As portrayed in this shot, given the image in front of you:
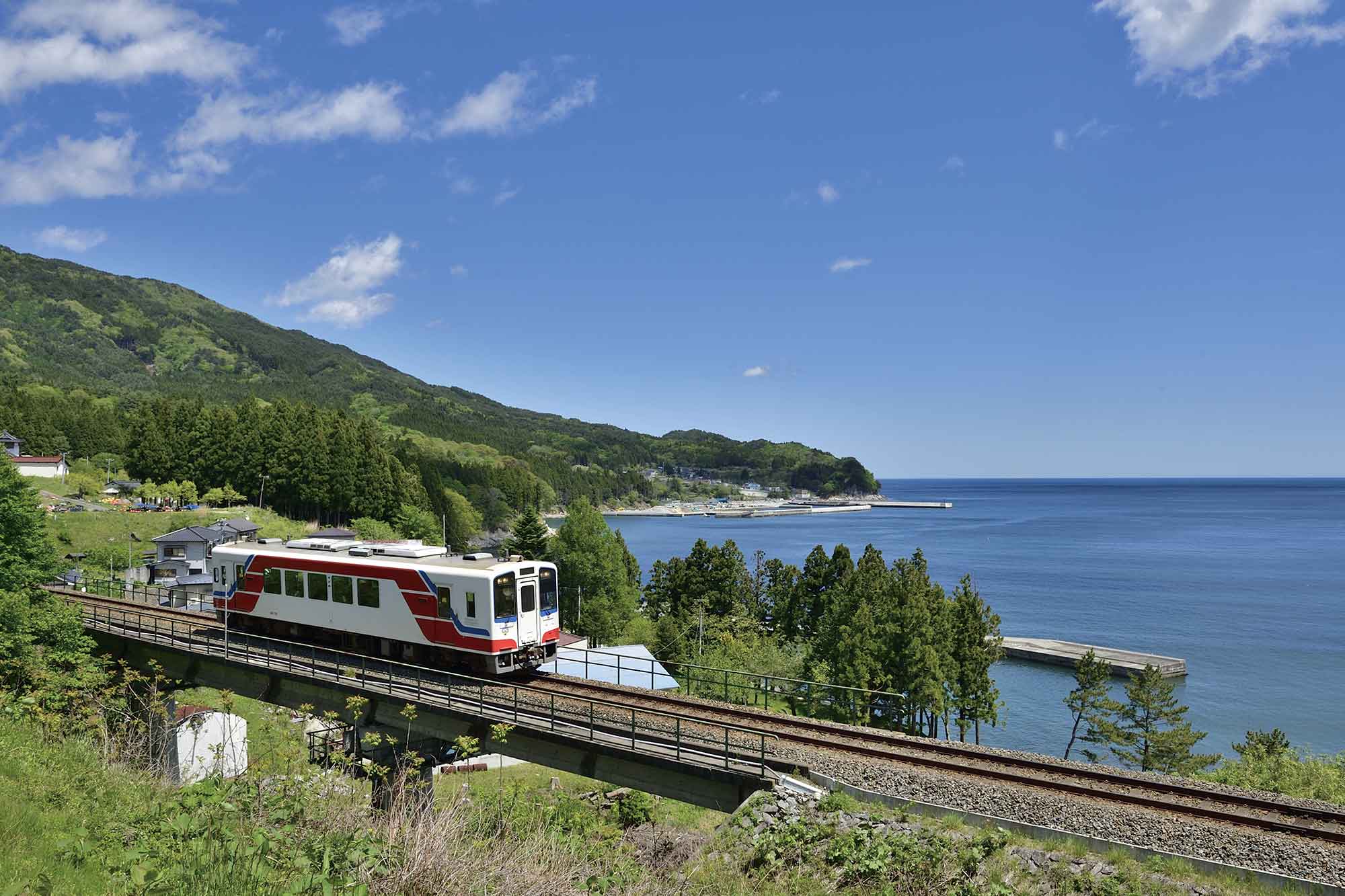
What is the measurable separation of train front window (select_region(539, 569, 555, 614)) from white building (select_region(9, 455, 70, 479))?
3159 inches

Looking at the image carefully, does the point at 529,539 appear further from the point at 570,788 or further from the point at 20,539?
the point at 570,788

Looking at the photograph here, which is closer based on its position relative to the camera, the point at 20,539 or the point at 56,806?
the point at 56,806

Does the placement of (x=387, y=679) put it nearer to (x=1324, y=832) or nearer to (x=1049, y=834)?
(x=1049, y=834)

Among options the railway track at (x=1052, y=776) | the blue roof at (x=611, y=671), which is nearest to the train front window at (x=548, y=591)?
the railway track at (x=1052, y=776)

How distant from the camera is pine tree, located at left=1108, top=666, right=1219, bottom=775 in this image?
99.7 ft

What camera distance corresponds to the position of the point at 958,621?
122ft

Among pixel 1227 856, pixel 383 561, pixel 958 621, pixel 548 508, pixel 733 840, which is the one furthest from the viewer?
pixel 548 508

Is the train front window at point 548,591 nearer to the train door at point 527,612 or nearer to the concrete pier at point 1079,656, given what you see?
the train door at point 527,612

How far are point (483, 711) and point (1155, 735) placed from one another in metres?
28.6

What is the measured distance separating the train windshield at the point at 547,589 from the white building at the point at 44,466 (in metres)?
80.2

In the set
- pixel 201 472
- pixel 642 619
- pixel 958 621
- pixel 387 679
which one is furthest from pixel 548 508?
pixel 387 679

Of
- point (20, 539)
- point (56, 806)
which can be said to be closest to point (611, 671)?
point (56, 806)

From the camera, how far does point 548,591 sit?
21.2 m

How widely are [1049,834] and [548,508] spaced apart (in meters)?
175
